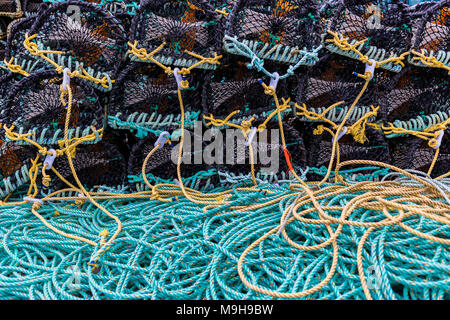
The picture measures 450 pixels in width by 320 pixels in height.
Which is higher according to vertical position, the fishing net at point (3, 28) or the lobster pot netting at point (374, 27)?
the fishing net at point (3, 28)

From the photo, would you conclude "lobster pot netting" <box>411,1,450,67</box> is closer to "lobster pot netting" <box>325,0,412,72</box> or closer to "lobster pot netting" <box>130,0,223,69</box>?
"lobster pot netting" <box>325,0,412,72</box>

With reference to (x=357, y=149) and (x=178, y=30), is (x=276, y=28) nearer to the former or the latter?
(x=178, y=30)

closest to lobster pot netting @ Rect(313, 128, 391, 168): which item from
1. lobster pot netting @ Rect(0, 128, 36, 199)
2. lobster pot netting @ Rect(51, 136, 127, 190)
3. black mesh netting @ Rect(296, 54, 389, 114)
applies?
black mesh netting @ Rect(296, 54, 389, 114)

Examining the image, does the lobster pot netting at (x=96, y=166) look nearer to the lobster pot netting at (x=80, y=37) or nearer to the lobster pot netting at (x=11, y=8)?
the lobster pot netting at (x=80, y=37)

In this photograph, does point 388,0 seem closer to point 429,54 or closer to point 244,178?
point 429,54

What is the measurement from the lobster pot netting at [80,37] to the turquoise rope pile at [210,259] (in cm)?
76

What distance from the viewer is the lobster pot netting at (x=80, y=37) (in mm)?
1724

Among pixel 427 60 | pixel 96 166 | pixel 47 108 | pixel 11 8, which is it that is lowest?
pixel 96 166

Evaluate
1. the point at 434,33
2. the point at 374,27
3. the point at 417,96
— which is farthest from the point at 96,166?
the point at 434,33

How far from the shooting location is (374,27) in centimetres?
191

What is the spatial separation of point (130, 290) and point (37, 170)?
2.76ft

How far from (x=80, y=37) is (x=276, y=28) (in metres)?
0.98

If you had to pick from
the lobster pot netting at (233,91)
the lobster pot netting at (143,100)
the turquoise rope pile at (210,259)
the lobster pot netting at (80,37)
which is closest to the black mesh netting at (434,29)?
the lobster pot netting at (233,91)

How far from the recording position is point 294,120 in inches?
83.0
